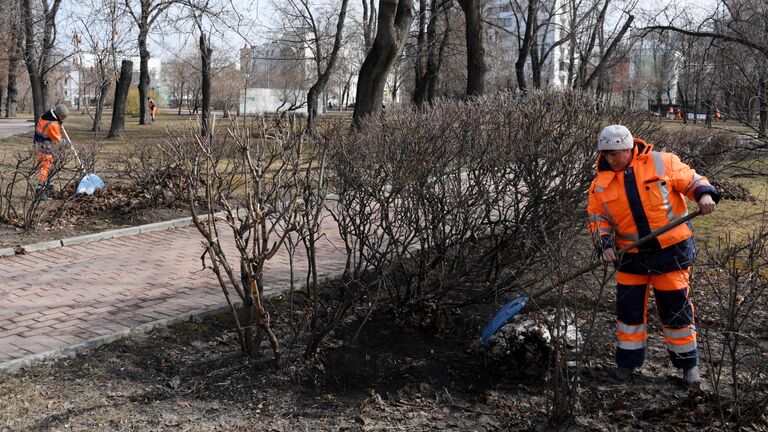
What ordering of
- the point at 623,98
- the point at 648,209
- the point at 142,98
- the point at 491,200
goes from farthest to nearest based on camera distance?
1. the point at 142,98
2. the point at 623,98
3. the point at 491,200
4. the point at 648,209

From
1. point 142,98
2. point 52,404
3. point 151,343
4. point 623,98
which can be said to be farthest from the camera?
point 142,98

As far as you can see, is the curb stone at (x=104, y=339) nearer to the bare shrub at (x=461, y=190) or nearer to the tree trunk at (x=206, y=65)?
the bare shrub at (x=461, y=190)

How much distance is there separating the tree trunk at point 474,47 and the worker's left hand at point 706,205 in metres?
11.9

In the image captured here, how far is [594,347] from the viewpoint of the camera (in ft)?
16.3

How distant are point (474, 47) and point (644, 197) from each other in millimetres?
12268

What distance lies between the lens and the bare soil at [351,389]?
12.4 feet

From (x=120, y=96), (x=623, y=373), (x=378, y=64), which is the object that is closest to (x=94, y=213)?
(x=378, y=64)

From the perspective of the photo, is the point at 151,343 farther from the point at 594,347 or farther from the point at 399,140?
the point at 594,347

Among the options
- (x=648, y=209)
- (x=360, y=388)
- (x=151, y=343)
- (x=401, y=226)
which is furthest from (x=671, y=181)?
Result: (x=151, y=343)

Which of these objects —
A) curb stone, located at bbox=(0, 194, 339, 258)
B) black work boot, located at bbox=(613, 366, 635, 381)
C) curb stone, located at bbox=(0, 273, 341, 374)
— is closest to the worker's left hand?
black work boot, located at bbox=(613, 366, 635, 381)

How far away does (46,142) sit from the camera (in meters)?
8.64

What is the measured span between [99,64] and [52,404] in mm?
20109

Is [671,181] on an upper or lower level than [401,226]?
upper

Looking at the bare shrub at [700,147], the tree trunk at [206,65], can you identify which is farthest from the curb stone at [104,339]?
the tree trunk at [206,65]
